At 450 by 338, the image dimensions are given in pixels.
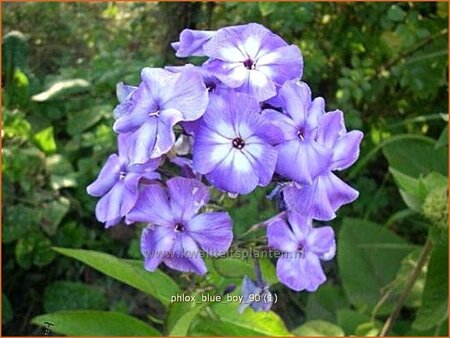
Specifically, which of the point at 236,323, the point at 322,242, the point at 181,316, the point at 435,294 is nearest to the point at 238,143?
the point at 322,242

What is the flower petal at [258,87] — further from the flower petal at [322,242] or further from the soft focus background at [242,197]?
the soft focus background at [242,197]

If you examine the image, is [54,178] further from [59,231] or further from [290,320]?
[290,320]

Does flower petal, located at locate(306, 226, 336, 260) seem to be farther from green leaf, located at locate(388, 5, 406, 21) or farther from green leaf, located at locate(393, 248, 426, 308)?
green leaf, located at locate(388, 5, 406, 21)

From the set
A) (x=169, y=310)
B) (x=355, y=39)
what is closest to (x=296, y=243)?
(x=169, y=310)

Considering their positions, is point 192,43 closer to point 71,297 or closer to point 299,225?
point 299,225

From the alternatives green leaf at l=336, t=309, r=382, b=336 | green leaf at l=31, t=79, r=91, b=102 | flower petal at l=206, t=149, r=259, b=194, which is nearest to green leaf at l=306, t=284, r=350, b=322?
green leaf at l=336, t=309, r=382, b=336

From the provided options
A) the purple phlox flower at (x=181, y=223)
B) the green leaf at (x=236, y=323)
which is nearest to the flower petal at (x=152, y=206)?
the purple phlox flower at (x=181, y=223)

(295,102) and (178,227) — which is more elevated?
(295,102)

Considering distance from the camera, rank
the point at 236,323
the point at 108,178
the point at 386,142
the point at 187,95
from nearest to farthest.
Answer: the point at 187,95 → the point at 108,178 → the point at 236,323 → the point at 386,142
